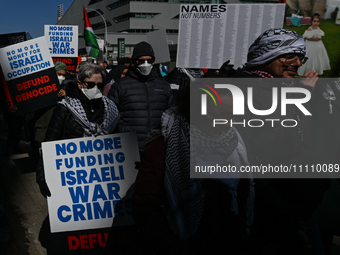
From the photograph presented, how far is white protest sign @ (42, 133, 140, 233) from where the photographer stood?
8.63 feet

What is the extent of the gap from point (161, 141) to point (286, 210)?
0.73 m

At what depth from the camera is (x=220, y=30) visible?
154 inches

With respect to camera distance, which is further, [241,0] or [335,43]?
[241,0]

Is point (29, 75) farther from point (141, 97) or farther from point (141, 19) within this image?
point (141, 19)

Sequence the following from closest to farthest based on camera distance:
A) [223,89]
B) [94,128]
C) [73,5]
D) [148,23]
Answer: [223,89] < [94,128] < [148,23] < [73,5]

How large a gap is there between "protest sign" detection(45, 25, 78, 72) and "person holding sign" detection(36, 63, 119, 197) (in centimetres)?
429

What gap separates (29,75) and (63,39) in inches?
114

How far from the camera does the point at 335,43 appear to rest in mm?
2621

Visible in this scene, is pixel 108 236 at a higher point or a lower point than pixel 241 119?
lower

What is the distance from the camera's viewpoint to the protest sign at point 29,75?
4320 millimetres

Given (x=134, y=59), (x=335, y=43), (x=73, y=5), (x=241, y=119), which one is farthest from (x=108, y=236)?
(x=73, y=5)

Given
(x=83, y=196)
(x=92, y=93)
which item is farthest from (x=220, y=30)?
(x=83, y=196)

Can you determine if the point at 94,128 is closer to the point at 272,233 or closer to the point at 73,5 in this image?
the point at 272,233

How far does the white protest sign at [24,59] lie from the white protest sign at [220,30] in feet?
6.29
